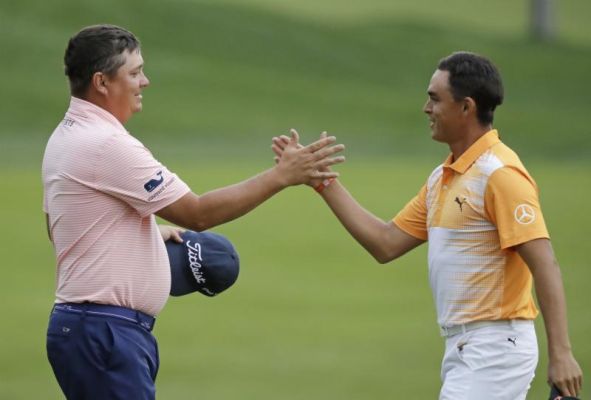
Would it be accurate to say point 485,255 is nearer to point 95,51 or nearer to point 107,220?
point 107,220

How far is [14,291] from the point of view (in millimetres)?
16016

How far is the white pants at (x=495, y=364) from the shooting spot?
595 centimetres

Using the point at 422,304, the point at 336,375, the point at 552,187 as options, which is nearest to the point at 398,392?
the point at 336,375

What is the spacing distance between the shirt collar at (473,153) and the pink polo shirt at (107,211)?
1.26m

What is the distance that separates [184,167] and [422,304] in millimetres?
12463

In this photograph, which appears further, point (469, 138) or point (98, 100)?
point (469, 138)

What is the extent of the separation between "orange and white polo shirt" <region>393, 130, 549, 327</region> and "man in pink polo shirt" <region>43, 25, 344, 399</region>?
2.94 feet

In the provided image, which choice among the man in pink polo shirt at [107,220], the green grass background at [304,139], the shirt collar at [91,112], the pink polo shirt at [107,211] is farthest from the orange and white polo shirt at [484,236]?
the green grass background at [304,139]

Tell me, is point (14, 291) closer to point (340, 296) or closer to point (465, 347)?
point (340, 296)

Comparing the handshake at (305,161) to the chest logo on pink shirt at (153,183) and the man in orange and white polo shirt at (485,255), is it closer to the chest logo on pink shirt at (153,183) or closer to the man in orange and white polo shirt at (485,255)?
the man in orange and white polo shirt at (485,255)

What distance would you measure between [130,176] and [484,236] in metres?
1.58

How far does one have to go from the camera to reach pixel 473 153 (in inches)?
241

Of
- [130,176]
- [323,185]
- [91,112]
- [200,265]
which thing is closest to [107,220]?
[130,176]

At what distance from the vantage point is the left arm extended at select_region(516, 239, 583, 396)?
566 centimetres
